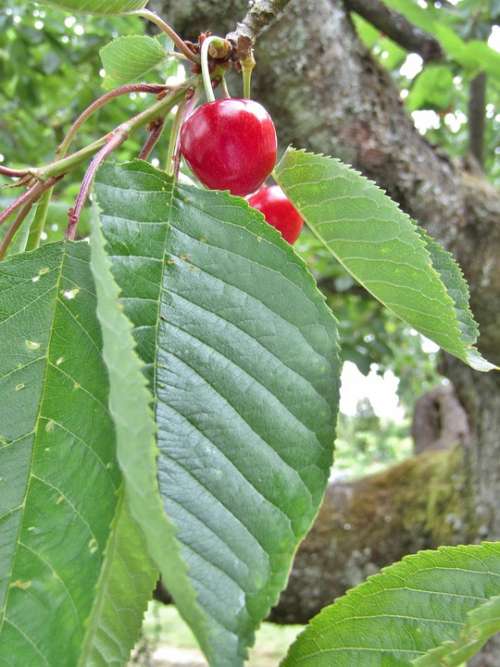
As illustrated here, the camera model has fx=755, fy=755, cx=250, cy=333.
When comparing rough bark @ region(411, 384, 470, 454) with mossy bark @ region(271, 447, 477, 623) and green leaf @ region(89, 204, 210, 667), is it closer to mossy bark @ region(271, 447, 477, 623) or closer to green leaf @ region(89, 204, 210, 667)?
mossy bark @ region(271, 447, 477, 623)

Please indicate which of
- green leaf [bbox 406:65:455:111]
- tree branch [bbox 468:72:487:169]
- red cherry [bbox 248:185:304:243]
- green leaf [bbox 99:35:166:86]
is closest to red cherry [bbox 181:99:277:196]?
green leaf [bbox 99:35:166:86]

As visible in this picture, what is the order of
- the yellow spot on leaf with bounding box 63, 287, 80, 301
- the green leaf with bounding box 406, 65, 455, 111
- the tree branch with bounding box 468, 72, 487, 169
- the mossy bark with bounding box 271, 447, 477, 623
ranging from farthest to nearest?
the tree branch with bounding box 468, 72, 487, 169
the green leaf with bounding box 406, 65, 455, 111
the mossy bark with bounding box 271, 447, 477, 623
the yellow spot on leaf with bounding box 63, 287, 80, 301

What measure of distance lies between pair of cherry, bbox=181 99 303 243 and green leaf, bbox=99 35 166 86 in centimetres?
10

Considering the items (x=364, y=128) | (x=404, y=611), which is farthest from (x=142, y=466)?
(x=364, y=128)

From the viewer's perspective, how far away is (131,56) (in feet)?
2.24

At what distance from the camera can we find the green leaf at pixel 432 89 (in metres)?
2.17

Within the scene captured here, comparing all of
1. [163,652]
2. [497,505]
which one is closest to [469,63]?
[497,505]

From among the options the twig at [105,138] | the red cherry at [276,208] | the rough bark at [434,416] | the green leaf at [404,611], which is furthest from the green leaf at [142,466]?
the rough bark at [434,416]

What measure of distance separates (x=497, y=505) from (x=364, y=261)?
62.5 inches

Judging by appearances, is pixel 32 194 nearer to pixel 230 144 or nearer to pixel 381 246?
pixel 230 144

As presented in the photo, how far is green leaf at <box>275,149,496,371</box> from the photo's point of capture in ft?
1.82

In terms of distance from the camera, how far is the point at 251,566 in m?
0.40

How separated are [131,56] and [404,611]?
0.52 meters

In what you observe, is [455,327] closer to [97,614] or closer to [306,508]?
[306,508]
